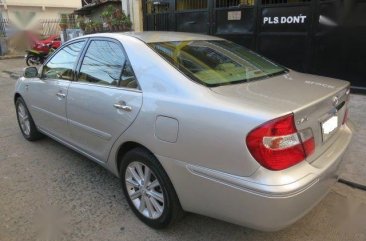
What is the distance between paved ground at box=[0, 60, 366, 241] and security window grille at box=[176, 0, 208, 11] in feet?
17.9

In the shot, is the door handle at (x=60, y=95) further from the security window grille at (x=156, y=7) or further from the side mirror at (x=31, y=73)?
the security window grille at (x=156, y=7)

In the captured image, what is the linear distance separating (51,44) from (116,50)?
14.1 meters

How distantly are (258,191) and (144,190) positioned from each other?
1.14 meters

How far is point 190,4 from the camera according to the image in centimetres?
893

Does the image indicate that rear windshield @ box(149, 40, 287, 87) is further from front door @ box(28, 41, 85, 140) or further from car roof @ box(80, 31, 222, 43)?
front door @ box(28, 41, 85, 140)

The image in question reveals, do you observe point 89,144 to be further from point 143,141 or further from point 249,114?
point 249,114

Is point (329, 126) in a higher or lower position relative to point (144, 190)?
higher

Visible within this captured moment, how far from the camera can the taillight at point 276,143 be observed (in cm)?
207

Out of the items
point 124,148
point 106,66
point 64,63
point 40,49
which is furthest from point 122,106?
point 40,49

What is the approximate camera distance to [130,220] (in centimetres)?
305

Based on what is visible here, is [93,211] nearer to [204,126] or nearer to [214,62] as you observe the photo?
[204,126]

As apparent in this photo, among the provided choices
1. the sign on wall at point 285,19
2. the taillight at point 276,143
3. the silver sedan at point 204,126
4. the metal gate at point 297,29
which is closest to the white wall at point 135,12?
the metal gate at point 297,29

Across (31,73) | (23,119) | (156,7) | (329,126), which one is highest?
(156,7)

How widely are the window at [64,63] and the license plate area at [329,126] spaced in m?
2.55
